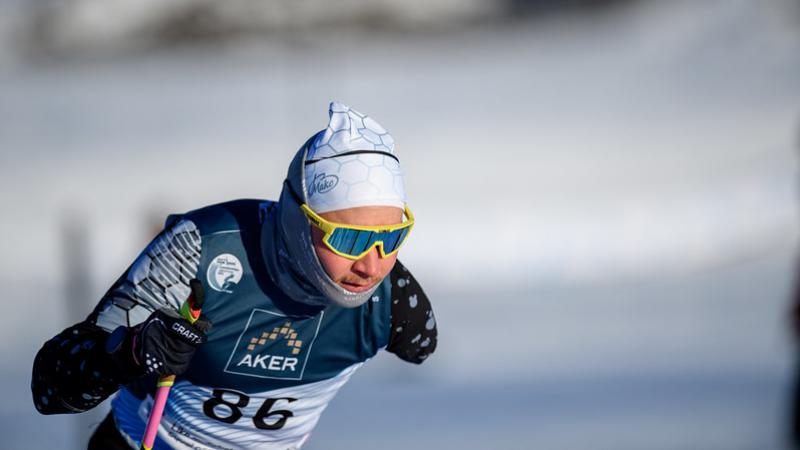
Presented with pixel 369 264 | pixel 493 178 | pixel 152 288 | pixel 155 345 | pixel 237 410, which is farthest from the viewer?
pixel 493 178

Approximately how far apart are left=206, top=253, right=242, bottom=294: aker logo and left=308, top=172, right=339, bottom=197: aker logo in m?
0.32

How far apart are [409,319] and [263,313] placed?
0.48 meters

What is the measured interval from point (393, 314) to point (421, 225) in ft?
34.6

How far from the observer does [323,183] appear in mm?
2650

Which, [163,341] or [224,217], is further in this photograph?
[224,217]

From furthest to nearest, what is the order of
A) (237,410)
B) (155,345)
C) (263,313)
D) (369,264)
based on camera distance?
Answer: (237,410)
(263,313)
(369,264)
(155,345)

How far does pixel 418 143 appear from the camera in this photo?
16.8 m

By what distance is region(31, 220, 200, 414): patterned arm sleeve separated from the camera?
2.56 m

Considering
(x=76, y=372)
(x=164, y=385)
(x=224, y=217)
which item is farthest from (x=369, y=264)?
(x=76, y=372)

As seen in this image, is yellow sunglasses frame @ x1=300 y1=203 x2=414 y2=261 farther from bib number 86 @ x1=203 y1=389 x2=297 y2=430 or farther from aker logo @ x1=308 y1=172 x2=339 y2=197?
bib number 86 @ x1=203 y1=389 x2=297 y2=430

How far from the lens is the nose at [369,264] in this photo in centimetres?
258

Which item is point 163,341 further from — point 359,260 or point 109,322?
point 359,260

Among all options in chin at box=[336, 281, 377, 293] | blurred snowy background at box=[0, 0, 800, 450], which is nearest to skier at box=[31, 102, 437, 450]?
chin at box=[336, 281, 377, 293]

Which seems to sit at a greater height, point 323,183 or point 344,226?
point 323,183
